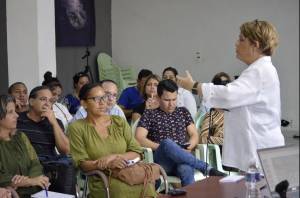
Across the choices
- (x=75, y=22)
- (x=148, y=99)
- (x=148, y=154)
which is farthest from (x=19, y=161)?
(x=75, y=22)

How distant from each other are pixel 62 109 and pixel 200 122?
4.20 feet

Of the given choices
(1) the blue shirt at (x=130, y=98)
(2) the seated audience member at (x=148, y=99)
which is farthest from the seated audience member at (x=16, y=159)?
(1) the blue shirt at (x=130, y=98)

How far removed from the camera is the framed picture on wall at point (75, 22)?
8516 millimetres

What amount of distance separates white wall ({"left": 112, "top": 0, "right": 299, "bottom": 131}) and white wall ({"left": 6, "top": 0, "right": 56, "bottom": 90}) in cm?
344

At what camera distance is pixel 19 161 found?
3.47 metres

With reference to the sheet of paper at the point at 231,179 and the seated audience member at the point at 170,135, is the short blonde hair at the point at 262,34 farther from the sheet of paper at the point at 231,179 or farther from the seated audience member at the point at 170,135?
the seated audience member at the point at 170,135

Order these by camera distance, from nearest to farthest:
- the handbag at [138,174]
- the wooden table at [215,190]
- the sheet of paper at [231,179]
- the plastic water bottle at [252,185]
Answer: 1. the plastic water bottle at [252,185]
2. the wooden table at [215,190]
3. the sheet of paper at [231,179]
4. the handbag at [138,174]

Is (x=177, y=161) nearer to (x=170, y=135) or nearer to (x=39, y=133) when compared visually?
(x=170, y=135)

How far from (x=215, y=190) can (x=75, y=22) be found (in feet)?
21.7

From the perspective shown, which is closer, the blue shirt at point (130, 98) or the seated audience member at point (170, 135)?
the seated audience member at point (170, 135)

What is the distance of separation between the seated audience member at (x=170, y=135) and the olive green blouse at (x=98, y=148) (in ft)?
2.47

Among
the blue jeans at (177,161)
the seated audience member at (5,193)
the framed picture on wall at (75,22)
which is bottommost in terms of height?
the blue jeans at (177,161)

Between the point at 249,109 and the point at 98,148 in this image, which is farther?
the point at 98,148

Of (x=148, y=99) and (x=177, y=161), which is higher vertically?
(x=148, y=99)
